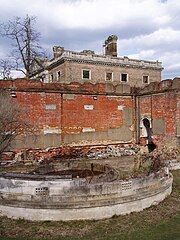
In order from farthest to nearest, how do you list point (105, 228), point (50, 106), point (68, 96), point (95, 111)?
point (95, 111) < point (68, 96) < point (50, 106) < point (105, 228)

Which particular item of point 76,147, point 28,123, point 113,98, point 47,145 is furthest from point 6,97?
point 113,98

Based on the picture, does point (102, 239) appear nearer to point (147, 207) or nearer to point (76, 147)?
point (147, 207)

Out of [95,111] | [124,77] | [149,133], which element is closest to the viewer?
[95,111]

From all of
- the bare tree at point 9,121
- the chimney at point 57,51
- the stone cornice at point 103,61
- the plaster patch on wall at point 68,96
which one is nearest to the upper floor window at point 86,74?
the stone cornice at point 103,61

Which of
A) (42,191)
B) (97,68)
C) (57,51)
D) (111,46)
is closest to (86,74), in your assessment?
(97,68)

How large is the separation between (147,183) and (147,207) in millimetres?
707

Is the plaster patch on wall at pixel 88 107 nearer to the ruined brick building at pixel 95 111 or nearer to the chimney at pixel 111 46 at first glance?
the ruined brick building at pixel 95 111

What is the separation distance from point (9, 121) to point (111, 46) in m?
20.7

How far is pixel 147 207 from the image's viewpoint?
26.5 ft

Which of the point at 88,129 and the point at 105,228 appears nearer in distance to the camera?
the point at 105,228

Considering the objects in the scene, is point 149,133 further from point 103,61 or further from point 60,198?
point 103,61

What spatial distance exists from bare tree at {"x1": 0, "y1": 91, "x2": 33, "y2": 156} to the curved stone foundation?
5689 mm

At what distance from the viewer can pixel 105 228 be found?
678cm

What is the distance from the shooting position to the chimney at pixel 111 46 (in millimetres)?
30594
